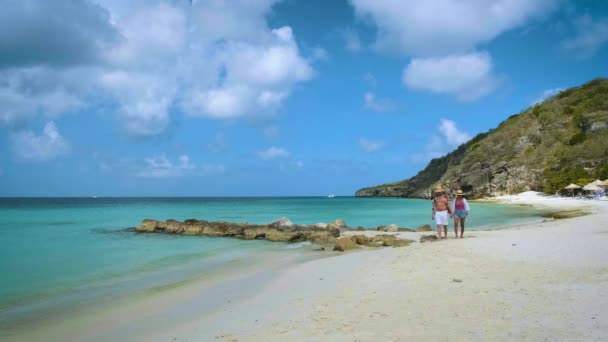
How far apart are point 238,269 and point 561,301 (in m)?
10.4

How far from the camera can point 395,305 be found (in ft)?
23.0

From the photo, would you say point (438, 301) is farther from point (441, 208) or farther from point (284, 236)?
point (284, 236)

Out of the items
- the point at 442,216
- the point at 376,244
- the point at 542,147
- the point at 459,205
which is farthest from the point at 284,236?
the point at 542,147

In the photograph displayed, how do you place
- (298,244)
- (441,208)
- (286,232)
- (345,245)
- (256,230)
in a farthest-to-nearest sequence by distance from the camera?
(256,230), (286,232), (298,244), (345,245), (441,208)

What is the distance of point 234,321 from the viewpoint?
741 centimetres

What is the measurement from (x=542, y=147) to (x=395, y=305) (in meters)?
92.7

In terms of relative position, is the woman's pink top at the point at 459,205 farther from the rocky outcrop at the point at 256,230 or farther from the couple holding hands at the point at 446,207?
the rocky outcrop at the point at 256,230

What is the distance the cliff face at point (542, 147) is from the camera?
75125 mm

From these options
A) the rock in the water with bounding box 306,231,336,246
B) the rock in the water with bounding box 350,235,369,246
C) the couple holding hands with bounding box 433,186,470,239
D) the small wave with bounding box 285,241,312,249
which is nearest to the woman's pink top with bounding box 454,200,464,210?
the couple holding hands with bounding box 433,186,470,239

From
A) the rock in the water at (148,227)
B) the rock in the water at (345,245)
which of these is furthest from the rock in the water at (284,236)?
the rock in the water at (148,227)

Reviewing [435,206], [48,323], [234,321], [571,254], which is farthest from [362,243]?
[48,323]

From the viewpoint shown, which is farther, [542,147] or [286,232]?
[542,147]

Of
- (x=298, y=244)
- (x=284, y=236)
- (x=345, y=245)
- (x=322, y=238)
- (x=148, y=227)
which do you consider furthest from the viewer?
(x=148, y=227)

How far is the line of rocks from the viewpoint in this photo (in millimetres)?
17906
